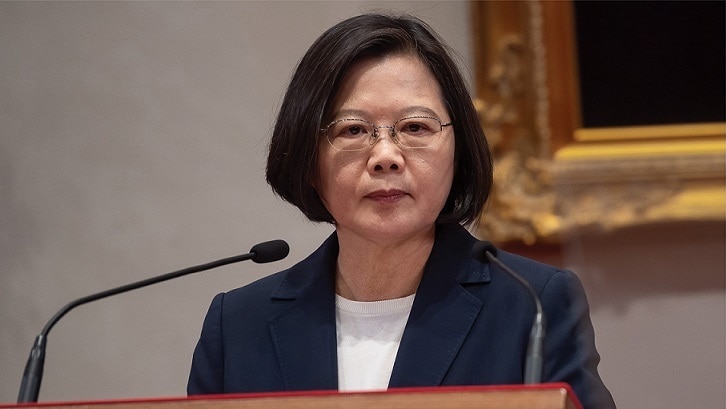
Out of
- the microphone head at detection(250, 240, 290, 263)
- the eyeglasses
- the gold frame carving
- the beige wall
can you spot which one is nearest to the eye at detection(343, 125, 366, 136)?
the eyeglasses

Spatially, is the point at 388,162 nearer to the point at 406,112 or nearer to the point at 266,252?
the point at 406,112

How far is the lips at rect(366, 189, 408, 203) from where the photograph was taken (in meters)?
2.55

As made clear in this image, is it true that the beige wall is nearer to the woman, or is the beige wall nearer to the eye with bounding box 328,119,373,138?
the woman

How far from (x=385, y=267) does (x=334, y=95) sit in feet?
1.41

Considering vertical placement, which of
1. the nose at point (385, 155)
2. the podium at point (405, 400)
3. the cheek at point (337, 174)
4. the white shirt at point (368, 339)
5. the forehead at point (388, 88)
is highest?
the forehead at point (388, 88)

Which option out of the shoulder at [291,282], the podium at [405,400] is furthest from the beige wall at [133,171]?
the podium at [405,400]

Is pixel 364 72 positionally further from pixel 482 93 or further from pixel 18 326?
pixel 18 326

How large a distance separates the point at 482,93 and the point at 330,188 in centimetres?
127

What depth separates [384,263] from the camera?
105 inches

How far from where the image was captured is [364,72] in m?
2.65

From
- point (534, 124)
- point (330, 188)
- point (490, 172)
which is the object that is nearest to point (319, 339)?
point (330, 188)

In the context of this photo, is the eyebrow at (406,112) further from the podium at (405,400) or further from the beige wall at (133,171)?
the beige wall at (133,171)

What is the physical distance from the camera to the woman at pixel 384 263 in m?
2.47

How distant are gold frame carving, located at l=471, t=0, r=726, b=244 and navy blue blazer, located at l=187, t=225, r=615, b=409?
1.00 meters
